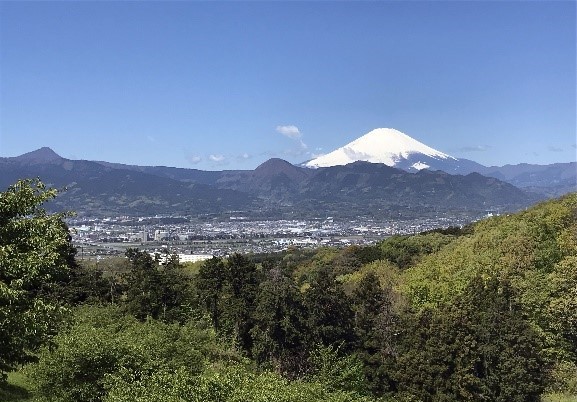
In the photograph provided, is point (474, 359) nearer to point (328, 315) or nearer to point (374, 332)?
point (374, 332)

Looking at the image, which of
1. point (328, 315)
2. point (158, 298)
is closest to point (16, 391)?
point (158, 298)

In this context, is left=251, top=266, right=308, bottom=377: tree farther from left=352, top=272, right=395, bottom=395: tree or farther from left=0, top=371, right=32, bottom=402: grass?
left=0, top=371, right=32, bottom=402: grass

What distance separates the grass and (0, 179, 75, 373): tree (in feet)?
18.9

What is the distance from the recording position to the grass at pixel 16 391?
15284 millimetres

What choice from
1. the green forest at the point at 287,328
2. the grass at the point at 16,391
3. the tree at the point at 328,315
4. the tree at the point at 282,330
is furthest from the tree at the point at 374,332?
the grass at the point at 16,391

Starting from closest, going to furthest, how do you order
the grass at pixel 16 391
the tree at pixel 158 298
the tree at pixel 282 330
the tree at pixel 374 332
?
the grass at pixel 16 391, the tree at pixel 374 332, the tree at pixel 282 330, the tree at pixel 158 298

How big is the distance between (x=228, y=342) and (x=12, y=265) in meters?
19.0

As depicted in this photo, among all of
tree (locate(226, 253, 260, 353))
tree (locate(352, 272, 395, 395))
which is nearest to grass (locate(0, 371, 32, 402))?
tree (locate(226, 253, 260, 353))

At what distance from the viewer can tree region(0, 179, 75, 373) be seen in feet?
29.6

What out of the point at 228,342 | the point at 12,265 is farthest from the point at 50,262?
the point at 228,342

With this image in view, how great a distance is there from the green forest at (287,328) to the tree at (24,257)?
3 cm

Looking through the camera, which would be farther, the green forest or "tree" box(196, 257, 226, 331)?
"tree" box(196, 257, 226, 331)

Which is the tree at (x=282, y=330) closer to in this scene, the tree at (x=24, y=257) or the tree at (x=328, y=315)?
the tree at (x=328, y=315)

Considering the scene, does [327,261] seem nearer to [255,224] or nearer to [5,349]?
[5,349]
